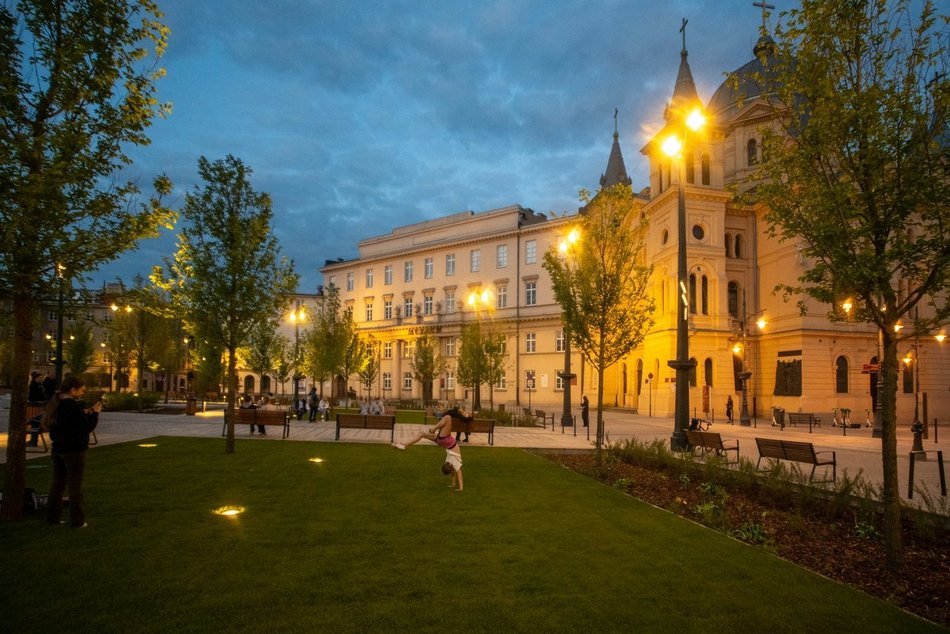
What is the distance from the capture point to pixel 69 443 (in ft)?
24.4

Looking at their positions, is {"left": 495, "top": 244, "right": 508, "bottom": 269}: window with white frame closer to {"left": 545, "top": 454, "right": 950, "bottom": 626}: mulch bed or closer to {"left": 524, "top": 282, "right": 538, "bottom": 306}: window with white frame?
{"left": 524, "top": 282, "right": 538, "bottom": 306}: window with white frame

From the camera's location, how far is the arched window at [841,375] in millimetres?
38156

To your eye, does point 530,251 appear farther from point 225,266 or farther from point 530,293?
point 225,266

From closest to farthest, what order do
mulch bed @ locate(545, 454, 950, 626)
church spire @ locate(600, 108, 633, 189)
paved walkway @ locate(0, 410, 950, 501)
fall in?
1. mulch bed @ locate(545, 454, 950, 626)
2. paved walkway @ locate(0, 410, 950, 501)
3. church spire @ locate(600, 108, 633, 189)

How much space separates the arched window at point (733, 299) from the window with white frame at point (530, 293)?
18.4 meters

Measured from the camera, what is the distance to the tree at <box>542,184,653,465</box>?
15.0m

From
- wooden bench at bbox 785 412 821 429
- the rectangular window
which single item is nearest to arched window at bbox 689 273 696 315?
wooden bench at bbox 785 412 821 429

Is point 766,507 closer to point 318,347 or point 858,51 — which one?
point 858,51

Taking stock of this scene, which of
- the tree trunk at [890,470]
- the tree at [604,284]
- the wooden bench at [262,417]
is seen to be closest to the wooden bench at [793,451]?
the tree at [604,284]

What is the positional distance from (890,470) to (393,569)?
619 centimetres

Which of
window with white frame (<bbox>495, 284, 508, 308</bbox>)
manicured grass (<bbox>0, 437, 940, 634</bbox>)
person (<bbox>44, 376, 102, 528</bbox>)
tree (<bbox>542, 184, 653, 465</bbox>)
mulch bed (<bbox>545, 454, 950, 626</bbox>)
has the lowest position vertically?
mulch bed (<bbox>545, 454, 950, 626</bbox>)

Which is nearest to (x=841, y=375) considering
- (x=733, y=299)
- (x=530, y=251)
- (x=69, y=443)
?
(x=733, y=299)

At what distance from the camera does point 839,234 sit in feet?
23.2

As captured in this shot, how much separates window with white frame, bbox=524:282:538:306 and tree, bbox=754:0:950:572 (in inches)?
1893
